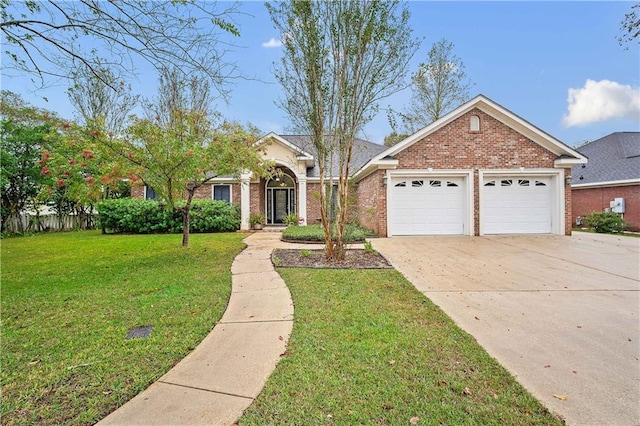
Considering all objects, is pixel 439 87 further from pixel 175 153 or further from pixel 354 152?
pixel 175 153

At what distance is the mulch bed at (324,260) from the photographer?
688 centimetres

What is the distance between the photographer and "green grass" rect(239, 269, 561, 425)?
2.14m

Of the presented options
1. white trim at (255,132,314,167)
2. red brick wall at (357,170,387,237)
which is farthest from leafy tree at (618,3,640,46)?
white trim at (255,132,314,167)

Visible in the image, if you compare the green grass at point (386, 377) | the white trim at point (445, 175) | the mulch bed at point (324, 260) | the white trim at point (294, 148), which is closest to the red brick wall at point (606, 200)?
the white trim at point (445, 175)

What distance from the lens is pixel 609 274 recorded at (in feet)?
20.0

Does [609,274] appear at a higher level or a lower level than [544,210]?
lower

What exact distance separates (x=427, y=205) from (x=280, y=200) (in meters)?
8.78

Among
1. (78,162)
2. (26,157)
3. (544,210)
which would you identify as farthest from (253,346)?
(26,157)

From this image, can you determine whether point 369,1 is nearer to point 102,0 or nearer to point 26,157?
point 102,0

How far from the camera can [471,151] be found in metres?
12.1

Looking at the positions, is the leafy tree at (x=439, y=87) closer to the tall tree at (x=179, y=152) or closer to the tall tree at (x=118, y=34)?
the tall tree at (x=179, y=152)

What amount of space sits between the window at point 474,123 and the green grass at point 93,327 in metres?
10.2

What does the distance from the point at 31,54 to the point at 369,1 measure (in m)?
5.98

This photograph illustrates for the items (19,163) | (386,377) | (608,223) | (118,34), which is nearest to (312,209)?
(118,34)
